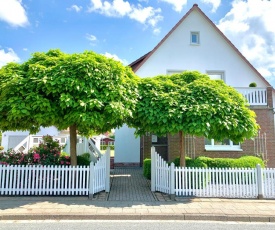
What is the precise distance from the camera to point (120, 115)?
275 inches

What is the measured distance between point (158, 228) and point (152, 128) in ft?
10.9

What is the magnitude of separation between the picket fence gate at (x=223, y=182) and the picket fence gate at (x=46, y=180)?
2806mm

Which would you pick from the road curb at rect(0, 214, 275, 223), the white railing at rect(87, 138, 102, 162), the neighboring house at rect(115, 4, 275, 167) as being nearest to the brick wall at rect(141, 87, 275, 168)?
the neighboring house at rect(115, 4, 275, 167)

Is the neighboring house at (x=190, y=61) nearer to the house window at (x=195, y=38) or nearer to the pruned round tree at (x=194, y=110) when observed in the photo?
the house window at (x=195, y=38)

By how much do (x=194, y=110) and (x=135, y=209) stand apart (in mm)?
3460

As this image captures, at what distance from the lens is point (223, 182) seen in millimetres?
7586

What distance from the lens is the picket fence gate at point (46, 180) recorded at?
7.53 meters

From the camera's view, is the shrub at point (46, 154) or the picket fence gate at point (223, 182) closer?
the picket fence gate at point (223, 182)

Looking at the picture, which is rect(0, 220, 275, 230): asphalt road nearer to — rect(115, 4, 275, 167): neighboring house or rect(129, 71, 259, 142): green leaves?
rect(129, 71, 259, 142): green leaves

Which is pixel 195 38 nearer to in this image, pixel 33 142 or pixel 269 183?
pixel 269 183

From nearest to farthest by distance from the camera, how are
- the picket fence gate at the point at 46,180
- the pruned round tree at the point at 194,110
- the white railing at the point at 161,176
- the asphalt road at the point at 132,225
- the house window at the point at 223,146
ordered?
1. the asphalt road at the point at 132,225
2. the pruned round tree at the point at 194,110
3. the picket fence gate at the point at 46,180
4. the white railing at the point at 161,176
5. the house window at the point at 223,146

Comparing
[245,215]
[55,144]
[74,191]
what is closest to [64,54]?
[55,144]

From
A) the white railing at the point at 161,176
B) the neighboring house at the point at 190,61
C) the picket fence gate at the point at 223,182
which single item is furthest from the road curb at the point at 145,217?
→ the neighboring house at the point at 190,61

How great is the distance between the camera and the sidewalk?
5.92 meters
